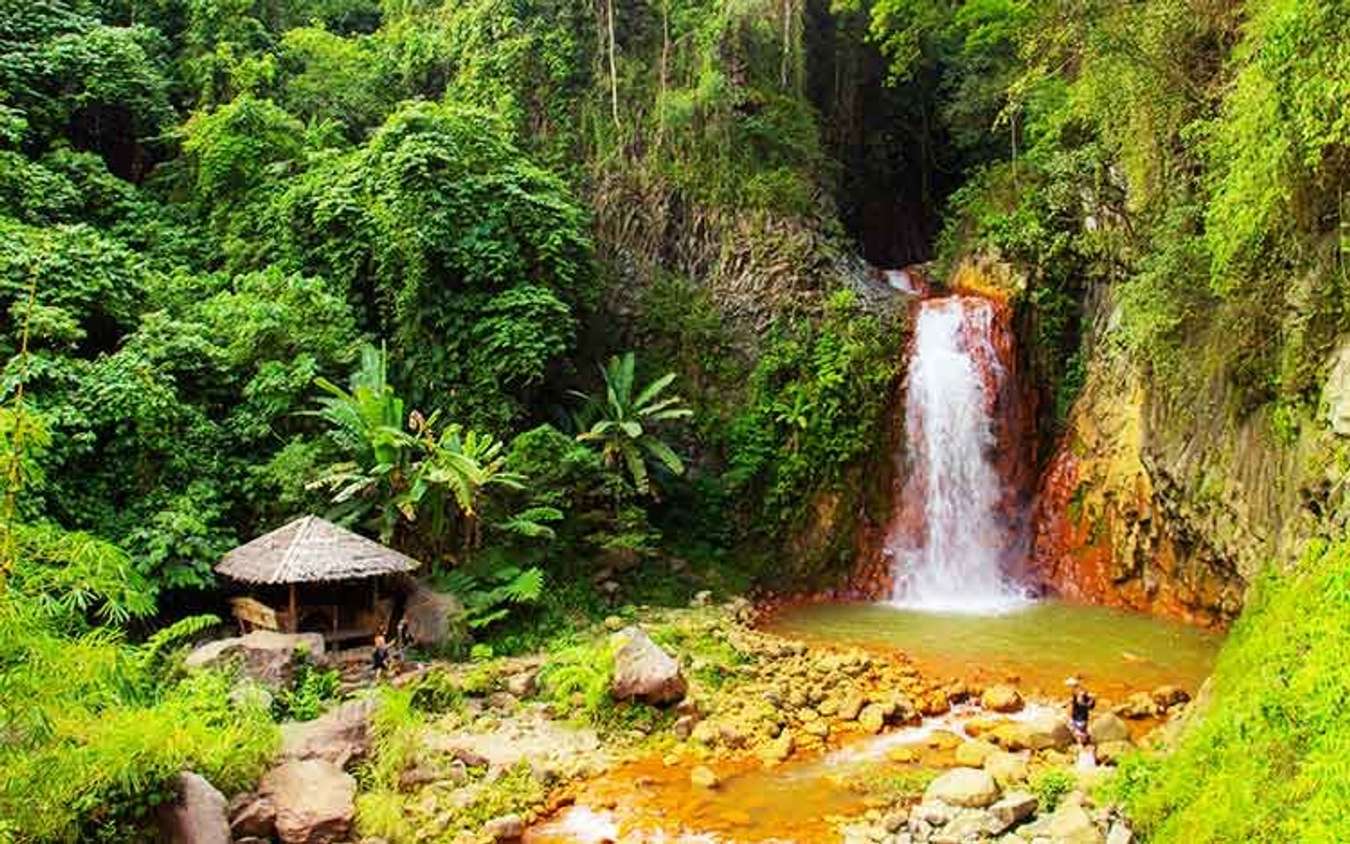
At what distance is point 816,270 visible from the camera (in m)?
18.5

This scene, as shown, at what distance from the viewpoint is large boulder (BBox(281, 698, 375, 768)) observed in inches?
354

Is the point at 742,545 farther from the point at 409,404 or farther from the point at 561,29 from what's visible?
the point at 561,29

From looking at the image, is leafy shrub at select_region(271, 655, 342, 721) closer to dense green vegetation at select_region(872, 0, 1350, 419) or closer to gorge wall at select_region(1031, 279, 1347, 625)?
gorge wall at select_region(1031, 279, 1347, 625)

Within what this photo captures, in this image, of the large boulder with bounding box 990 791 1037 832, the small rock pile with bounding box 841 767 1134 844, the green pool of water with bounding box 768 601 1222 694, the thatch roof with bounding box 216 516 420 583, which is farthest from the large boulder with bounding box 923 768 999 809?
the thatch roof with bounding box 216 516 420 583

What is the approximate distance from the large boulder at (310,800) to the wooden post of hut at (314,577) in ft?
12.2

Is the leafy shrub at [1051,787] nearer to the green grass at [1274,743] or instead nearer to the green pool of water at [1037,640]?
the green grass at [1274,743]

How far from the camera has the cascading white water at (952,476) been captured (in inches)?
632

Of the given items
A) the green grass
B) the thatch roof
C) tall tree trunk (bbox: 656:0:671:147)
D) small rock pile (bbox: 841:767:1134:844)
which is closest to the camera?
the green grass

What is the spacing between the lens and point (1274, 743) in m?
6.03

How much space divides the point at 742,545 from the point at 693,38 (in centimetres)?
A: 1077

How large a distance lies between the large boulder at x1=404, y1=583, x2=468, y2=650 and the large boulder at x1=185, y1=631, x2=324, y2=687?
1635 mm

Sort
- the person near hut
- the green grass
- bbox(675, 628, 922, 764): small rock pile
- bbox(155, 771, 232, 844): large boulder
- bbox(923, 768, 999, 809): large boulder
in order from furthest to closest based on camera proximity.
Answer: the person near hut → bbox(675, 628, 922, 764): small rock pile → bbox(923, 768, 999, 809): large boulder → bbox(155, 771, 232, 844): large boulder → the green grass

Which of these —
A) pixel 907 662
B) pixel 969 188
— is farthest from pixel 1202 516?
pixel 969 188

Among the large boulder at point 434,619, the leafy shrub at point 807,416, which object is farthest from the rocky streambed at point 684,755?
the leafy shrub at point 807,416
